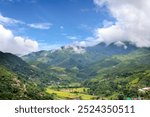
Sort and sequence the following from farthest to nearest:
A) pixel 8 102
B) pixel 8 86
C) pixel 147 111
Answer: pixel 8 86 < pixel 8 102 < pixel 147 111

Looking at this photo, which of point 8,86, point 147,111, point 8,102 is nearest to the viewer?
point 147,111

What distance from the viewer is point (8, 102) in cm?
627

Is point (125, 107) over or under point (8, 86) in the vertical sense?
under

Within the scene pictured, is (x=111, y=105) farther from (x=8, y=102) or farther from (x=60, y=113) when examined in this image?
(x=8, y=102)

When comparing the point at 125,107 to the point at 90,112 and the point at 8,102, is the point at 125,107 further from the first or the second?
the point at 8,102

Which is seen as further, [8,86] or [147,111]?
[8,86]

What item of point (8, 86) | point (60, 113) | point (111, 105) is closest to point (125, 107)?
point (111, 105)

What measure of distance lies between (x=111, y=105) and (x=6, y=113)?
194 centimetres

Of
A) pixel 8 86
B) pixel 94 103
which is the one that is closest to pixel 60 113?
pixel 94 103

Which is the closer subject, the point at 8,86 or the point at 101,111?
the point at 101,111

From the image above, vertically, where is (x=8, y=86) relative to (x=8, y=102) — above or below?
above

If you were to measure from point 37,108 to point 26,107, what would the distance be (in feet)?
0.78

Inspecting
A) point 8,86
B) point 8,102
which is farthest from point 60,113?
point 8,86

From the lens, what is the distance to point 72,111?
229 inches
